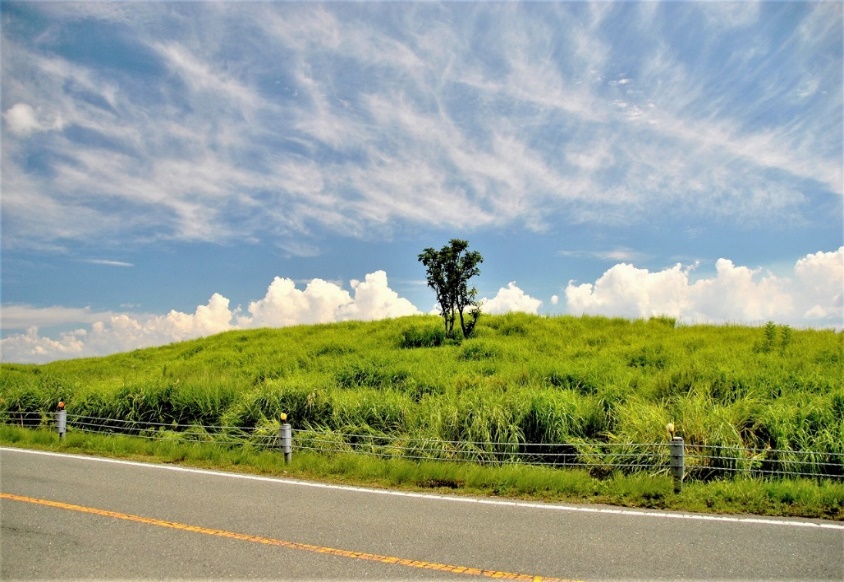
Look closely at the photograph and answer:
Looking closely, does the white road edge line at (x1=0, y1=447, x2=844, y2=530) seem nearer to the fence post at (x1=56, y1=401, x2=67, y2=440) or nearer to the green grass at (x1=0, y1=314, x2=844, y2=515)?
the green grass at (x1=0, y1=314, x2=844, y2=515)

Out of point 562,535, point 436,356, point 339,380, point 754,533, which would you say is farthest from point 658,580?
point 436,356

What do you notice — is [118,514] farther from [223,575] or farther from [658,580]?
[658,580]

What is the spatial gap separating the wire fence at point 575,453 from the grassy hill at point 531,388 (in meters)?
0.33

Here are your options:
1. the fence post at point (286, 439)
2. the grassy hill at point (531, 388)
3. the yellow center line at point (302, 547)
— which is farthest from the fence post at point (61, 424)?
the yellow center line at point (302, 547)

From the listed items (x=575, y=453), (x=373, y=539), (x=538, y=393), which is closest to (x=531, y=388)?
(x=538, y=393)

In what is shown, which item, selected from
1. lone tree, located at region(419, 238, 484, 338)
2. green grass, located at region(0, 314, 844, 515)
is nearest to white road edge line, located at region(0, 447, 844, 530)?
green grass, located at region(0, 314, 844, 515)

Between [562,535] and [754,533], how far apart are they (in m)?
2.20

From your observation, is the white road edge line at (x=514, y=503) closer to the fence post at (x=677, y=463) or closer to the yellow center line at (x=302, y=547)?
the fence post at (x=677, y=463)

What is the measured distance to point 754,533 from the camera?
20.1 ft

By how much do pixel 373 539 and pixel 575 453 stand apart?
6.19 m

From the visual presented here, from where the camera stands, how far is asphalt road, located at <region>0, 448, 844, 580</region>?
16.9ft

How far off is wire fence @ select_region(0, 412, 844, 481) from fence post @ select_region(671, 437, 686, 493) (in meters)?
0.52

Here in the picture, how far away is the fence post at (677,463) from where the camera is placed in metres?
7.72

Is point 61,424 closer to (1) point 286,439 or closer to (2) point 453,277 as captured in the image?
(1) point 286,439
